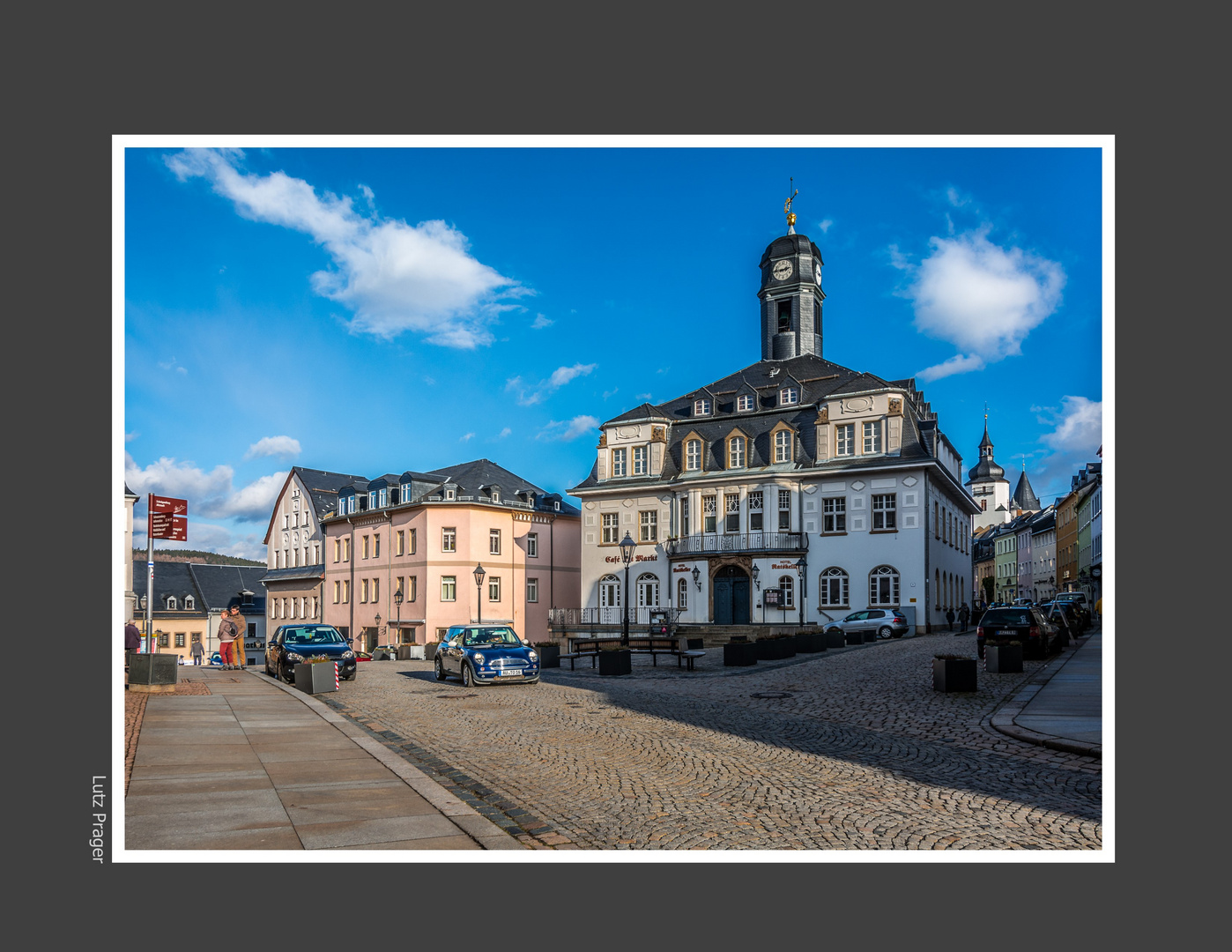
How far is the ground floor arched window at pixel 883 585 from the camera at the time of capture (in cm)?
4488

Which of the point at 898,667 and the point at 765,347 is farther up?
the point at 765,347

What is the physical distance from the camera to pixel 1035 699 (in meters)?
16.4

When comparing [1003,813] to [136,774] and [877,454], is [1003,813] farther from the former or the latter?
[877,454]

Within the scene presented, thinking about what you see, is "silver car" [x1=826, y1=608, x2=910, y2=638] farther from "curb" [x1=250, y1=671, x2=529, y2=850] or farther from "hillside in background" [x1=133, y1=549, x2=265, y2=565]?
"hillside in background" [x1=133, y1=549, x2=265, y2=565]

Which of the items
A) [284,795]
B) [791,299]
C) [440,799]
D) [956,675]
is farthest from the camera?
[791,299]

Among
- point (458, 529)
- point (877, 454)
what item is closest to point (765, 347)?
point (877, 454)

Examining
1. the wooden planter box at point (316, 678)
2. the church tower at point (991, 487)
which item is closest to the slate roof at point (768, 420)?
the wooden planter box at point (316, 678)

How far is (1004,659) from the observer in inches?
845

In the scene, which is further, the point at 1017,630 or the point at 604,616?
the point at 604,616

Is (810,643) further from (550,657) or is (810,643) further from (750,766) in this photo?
(750,766)

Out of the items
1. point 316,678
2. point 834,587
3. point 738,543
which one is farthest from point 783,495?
point 316,678

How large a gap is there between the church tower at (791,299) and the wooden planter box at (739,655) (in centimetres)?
3062

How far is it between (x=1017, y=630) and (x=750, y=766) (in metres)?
17.5

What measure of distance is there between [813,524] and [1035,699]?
102 feet
